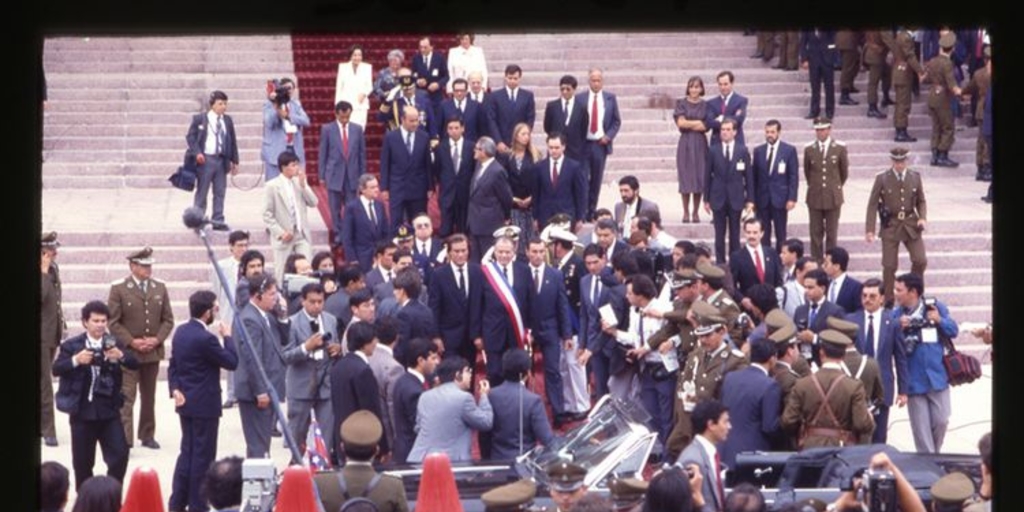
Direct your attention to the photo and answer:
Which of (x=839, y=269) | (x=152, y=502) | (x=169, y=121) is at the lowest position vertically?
(x=152, y=502)

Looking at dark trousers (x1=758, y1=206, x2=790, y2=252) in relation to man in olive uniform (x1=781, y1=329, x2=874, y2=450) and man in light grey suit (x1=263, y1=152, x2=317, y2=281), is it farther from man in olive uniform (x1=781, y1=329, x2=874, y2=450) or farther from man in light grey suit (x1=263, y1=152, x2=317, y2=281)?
man in olive uniform (x1=781, y1=329, x2=874, y2=450)

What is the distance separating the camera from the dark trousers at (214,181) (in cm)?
1878

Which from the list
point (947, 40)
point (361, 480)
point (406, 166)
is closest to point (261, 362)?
point (361, 480)

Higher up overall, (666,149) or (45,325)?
(666,149)

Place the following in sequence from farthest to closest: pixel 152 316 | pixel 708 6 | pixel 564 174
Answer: pixel 564 174
pixel 152 316
pixel 708 6

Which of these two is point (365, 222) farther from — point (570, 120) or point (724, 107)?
point (724, 107)

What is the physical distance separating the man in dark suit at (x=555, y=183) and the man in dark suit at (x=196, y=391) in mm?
5533

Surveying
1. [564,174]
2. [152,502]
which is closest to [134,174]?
[564,174]

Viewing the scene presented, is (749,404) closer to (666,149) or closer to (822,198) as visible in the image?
(822,198)

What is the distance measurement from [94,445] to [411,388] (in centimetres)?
214

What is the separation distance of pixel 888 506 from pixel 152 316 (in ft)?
21.7

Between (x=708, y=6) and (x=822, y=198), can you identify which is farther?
(x=822, y=198)

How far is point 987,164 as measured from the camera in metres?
21.3

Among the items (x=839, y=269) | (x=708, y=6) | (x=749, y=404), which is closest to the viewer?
(x=708, y=6)
